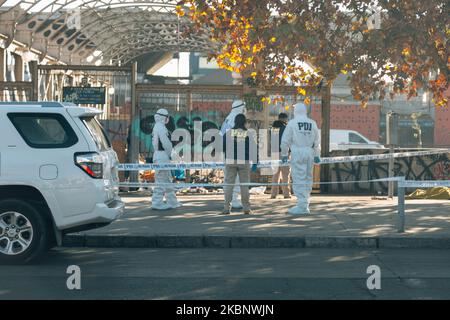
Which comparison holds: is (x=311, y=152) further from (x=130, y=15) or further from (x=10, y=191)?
(x=130, y=15)

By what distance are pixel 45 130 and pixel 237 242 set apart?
10.9 feet

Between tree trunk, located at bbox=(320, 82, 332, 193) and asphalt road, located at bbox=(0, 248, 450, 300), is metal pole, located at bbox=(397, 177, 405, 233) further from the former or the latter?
tree trunk, located at bbox=(320, 82, 332, 193)

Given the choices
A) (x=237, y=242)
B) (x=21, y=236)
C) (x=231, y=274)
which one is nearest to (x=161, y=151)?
(x=237, y=242)

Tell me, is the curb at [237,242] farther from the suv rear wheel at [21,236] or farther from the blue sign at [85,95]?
the blue sign at [85,95]

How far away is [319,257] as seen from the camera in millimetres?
10078

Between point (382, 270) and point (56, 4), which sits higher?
point (56, 4)

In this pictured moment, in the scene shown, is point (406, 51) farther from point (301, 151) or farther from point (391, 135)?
point (301, 151)

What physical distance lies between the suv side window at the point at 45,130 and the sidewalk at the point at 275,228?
2.30 m

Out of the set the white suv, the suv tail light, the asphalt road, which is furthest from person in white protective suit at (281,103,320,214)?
the suv tail light

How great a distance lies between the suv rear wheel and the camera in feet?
29.6

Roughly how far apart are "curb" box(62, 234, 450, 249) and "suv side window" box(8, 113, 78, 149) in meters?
2.31
